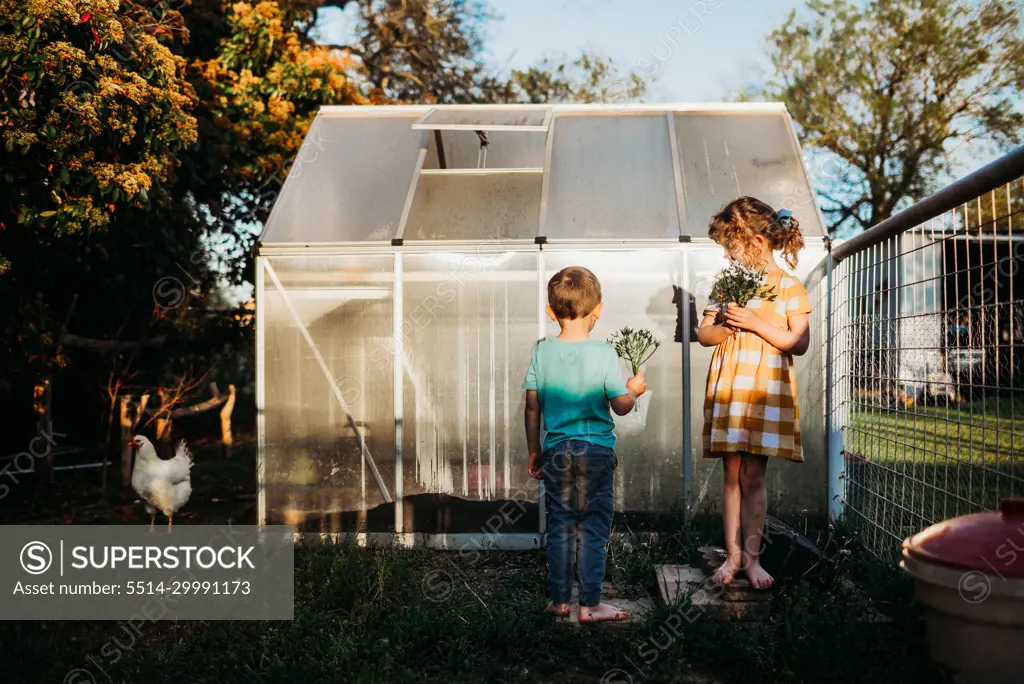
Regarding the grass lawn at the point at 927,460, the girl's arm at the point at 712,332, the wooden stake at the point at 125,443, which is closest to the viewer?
the grass lawn at the point at 927,460

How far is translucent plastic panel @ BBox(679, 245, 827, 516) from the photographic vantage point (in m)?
5.39

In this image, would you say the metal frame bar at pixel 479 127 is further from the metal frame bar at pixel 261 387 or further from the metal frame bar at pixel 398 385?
the metal frame bar at pixel 261 387

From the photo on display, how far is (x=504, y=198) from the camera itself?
5.91 meters

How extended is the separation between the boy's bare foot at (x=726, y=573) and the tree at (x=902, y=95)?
17372 mm

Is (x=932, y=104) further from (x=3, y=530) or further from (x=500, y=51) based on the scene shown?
(x=3, y=530)

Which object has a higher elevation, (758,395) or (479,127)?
(479,127)

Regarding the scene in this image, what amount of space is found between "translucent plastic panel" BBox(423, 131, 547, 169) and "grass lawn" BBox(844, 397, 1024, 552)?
9.67ft

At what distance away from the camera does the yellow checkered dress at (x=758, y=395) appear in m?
3.62

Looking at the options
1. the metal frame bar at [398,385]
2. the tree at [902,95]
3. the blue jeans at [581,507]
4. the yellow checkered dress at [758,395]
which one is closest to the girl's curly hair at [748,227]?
the yellow checkered dress at [758,395]

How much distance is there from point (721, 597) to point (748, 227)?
158cm

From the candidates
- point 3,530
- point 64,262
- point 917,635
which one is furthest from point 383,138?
point 917,635

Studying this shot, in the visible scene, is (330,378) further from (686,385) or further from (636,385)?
(636,385)

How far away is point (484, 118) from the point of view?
6461mm

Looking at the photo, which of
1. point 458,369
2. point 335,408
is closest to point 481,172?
point 458,369
